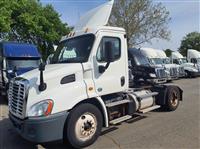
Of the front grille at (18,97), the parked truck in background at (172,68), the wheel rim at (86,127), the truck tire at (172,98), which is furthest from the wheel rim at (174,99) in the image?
the parked truck in background at (172,68)

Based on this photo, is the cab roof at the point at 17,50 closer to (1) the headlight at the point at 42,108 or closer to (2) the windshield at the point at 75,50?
(2) the windshield at the point at 75,50

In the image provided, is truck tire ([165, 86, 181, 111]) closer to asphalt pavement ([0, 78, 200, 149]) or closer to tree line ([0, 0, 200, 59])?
asphalt pavement ([0, 78, 200, 149])

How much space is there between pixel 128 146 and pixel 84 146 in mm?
927

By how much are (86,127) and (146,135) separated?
1530 millimetres

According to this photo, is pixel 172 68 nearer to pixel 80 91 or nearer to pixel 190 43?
pixel 80 91

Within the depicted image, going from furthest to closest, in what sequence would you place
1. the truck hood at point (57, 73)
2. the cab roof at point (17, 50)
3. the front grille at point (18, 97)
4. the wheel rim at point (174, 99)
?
the cab roof at point (17, 50), the wheel rim at point (174, 99), the truck hood at point (57, 73), the front grille at point (18, 97)

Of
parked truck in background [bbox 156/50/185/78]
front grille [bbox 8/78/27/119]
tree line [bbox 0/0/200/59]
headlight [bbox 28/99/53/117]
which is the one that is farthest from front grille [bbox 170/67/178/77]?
headlight [bbox 28/99/53/117]

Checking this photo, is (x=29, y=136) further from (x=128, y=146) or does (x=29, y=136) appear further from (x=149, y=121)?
(x=149, y=121)

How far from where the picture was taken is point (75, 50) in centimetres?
596

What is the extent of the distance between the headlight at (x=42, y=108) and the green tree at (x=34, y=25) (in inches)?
759

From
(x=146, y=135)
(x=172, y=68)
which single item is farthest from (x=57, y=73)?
(x=172, y=68)

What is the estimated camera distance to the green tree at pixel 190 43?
71.5 metres

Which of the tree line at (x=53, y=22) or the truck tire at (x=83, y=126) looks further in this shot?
the tree line at (x=53, y=22)

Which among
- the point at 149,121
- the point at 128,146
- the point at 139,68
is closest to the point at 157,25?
the point at 139,68
